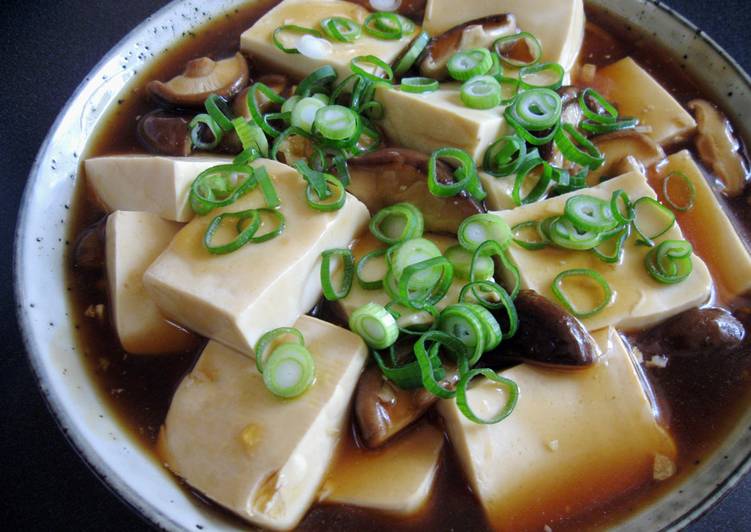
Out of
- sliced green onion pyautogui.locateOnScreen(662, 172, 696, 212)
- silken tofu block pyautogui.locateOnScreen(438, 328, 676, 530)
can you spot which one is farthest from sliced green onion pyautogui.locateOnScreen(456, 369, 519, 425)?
sliced green onion pyautogui.locateOnScreen(662, 172, 696, 212)

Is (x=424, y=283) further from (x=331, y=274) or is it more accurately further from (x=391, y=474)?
(x=391, y=474)

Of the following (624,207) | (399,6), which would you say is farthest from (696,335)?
(399,6)

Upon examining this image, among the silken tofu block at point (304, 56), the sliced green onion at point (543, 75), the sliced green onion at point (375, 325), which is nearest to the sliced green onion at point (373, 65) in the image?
the silken tofu block at point (304, 56)

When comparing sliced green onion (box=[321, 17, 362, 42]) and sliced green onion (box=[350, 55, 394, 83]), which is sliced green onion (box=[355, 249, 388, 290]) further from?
sliced green onion (box=[321, 17, 362, 42])

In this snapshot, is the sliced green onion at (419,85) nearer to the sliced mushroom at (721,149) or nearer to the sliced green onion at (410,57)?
the sliced green onion at (410,57)

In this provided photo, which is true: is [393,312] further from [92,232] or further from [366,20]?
[366,20]

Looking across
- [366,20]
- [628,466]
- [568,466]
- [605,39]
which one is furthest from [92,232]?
[605,39]
